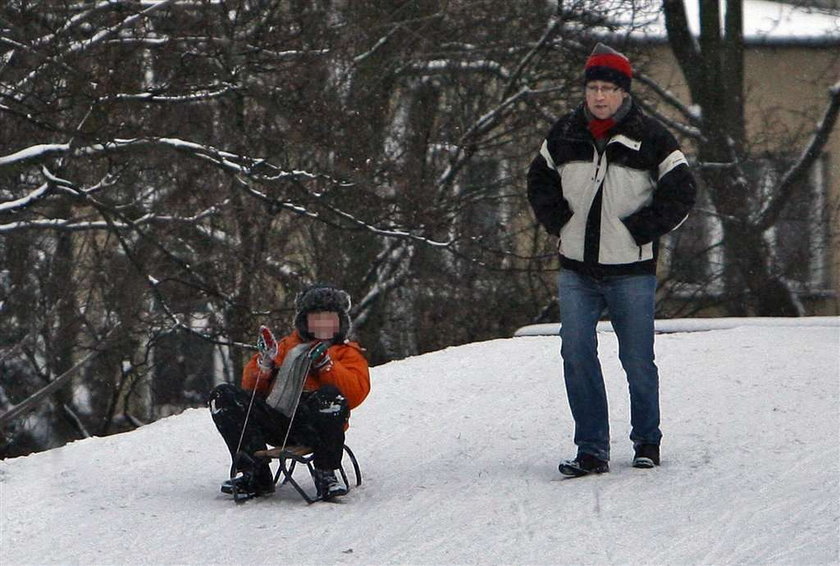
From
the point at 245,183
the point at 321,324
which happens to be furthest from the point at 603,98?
the point at 245,183

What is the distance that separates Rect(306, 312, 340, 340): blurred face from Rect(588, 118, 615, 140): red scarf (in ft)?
4.83

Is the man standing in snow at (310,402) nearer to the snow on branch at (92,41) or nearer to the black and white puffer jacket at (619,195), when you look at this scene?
the black and white puffer jacket at (619,195)

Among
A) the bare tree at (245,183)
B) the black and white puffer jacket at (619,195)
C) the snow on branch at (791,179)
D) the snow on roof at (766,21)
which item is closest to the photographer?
the black and white puffer jacket at (619,195)

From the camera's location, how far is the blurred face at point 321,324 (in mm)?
6680

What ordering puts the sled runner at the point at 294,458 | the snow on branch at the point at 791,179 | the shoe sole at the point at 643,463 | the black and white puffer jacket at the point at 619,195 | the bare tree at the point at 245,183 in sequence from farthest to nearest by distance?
the snow on branch at the point at 791,179, the bare tree at the point at 245,183, the shoe sole at the point at 643,463, the black and white puffer jacket at the point at 619,195, the sled runner at the point at 294,458

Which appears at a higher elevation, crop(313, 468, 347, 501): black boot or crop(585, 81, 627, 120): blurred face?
crop(585, 81, 627, 120): blurred face

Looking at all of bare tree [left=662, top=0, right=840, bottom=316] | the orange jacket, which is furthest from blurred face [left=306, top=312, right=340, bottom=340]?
bare tree [left=662, top=0, right=840, bottom=316]

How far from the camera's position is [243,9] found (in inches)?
571

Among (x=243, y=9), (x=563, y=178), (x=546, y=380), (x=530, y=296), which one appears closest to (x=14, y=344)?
(x=243, y=9)

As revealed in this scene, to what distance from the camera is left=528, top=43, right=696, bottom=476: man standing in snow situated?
6.60m

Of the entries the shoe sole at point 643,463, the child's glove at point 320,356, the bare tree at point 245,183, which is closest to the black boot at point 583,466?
the shoe sole at point 643,463

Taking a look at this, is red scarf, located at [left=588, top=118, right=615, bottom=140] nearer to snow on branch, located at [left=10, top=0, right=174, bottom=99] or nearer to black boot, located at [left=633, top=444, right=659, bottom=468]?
black boot, located at [left=633, top=444, right=659, bottom=468]

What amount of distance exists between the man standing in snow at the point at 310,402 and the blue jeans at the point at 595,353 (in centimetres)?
98

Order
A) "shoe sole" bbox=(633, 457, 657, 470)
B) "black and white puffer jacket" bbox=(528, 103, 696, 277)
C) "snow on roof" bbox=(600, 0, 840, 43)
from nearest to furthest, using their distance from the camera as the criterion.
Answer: "black and white puffer jacket" bbox=(528, 103, 696, 277) → "shoe sole" bbox=(633, 457, 657, 470) → "snow on roof" bbox=(600, 0, 840, 43)
